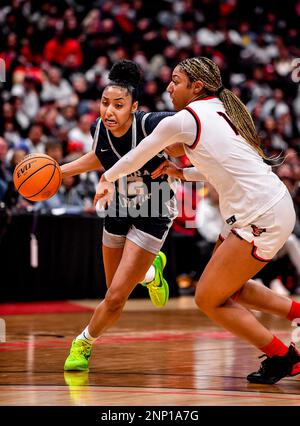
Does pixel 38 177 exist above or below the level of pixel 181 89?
below

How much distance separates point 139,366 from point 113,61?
1134 centimetres

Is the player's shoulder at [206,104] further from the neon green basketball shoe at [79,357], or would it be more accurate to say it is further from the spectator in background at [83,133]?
the spectator in background at [83,133]

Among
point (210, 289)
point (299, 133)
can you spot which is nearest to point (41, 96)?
point (299, 133)

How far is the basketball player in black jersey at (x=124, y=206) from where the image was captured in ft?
17.8

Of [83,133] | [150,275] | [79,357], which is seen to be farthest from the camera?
[83,133]

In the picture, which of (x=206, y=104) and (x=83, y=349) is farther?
(x=83, y=349)

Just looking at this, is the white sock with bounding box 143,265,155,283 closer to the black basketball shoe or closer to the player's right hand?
the player's right hand

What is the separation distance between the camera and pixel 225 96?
504 centimetres

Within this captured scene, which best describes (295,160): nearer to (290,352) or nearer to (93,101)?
(93,101)

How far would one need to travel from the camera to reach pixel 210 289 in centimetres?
484

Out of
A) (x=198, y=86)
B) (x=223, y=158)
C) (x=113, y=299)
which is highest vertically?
(x=198, y=86)

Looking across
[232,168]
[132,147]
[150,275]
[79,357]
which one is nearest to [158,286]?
[150,275]

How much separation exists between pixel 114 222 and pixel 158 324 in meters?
3.25

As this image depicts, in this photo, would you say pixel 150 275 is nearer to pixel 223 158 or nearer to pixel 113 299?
pixel 113 299
